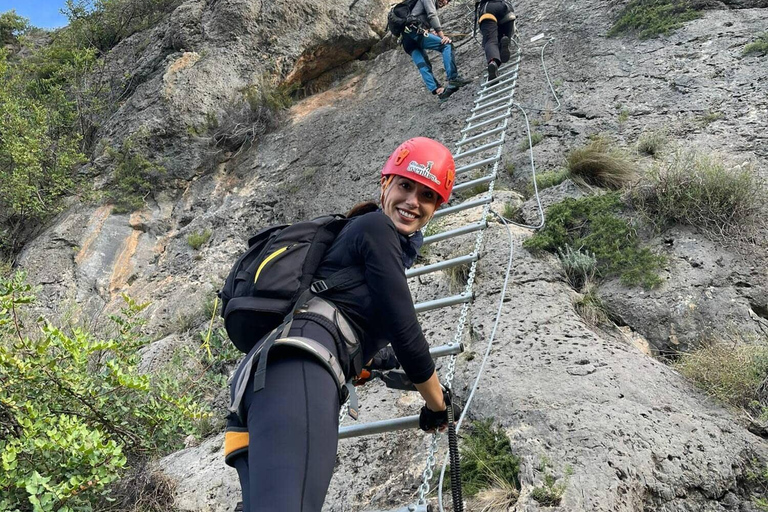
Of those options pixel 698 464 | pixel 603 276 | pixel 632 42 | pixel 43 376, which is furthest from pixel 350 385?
pixel 632 42

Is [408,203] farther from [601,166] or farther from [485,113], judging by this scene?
[485,113]

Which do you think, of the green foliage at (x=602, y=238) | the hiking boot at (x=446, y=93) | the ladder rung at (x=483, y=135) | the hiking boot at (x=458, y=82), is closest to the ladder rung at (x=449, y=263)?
the green foliage at (x=602, y=238)

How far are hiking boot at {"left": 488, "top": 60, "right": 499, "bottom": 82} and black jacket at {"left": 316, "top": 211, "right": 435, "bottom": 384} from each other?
5.87m

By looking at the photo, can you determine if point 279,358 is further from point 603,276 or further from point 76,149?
point 76,149

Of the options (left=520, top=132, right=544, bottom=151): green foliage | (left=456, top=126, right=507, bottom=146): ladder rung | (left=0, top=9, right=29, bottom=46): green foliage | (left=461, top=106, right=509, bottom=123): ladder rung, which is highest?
(left=0, top=9, right=29, bottom=46): green foliage

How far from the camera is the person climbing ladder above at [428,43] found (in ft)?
25.5

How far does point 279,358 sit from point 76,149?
8442mm

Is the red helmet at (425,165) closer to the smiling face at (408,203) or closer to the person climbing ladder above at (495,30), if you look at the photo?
the smiling face at (408,203)

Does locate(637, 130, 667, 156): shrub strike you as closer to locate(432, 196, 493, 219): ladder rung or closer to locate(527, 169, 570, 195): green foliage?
locate(527, 169, 570, 195): green foliage

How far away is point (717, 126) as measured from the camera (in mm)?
5172

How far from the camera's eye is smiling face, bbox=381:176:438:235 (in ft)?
8.39

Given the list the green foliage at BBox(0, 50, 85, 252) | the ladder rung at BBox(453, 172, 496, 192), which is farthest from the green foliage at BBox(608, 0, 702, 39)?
the green foliage at BBox(0, 50, 85, 252)

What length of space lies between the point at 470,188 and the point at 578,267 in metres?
1.84

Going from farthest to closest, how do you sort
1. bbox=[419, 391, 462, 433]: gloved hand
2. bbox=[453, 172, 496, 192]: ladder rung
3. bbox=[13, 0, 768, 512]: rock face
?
bbox=[453, 172, 496, 192]: ladder rung < bbox=[13, 0, 768, 512]: rock face < bbox=[419, 391, 462, 433]: gloved hand
